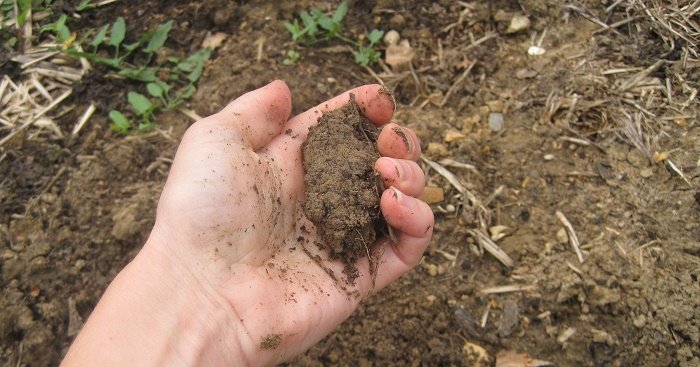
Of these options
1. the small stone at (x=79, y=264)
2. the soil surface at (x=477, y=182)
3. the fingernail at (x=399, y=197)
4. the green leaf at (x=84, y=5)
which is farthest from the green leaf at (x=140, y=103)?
the fingernail at (x=399, y=197)

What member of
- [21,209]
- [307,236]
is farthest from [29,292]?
[307,236]

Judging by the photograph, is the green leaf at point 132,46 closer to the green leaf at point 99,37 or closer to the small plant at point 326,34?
the green leaf at point 99,37

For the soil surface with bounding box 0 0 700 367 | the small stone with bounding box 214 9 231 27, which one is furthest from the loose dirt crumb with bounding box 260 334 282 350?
the small stone with bounding box 214 9 231 27

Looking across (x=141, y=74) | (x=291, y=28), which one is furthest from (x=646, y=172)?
Answer: (x=141, y=74)

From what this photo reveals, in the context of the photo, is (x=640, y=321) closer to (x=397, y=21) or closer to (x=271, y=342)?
(x=271, y=342)

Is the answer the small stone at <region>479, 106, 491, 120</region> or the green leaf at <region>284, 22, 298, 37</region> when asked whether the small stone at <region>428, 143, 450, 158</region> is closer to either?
the small stone at <region>479, 106, 491, 120</region>

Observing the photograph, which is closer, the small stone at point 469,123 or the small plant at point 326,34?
the small stone at point 469,123

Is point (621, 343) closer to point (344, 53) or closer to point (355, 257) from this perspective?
point (355, 257)
